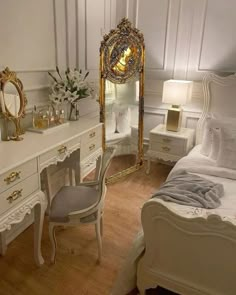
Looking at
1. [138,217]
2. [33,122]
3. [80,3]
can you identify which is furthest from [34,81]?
[138,217]

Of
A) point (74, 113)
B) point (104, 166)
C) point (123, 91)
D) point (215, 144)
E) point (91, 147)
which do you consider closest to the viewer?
point (104, 166)

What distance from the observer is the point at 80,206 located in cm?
197

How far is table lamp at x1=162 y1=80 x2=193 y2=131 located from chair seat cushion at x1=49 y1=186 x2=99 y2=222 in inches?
63.7

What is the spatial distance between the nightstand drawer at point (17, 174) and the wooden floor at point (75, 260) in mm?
788

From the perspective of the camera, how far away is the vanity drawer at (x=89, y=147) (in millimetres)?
2358

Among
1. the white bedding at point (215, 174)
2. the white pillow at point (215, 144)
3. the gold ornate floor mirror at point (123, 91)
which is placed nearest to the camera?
the white bedding at point (215, 174)

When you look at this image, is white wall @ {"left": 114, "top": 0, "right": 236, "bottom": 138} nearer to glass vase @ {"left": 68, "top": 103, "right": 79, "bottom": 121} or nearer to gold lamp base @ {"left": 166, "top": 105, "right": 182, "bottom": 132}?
gold lamp base @ {"left": 166, "top": 105, "right": 182, "bottom": 132}

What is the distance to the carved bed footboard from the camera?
1401 mm

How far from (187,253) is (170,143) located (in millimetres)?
1946

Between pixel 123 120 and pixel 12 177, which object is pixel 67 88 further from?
pixel 12 177

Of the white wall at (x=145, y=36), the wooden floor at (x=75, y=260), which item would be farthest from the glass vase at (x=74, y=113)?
the wooden floor at (x=75, y=260)

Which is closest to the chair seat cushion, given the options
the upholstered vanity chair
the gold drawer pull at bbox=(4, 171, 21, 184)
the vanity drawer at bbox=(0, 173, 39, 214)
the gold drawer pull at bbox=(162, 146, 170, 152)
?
the upholstered vanity chair

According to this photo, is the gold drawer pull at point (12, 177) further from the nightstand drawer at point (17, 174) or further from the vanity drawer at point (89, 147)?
the vanity drawer at point (89, 147)

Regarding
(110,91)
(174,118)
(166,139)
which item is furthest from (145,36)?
(166,139)
